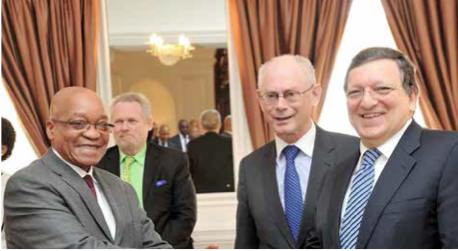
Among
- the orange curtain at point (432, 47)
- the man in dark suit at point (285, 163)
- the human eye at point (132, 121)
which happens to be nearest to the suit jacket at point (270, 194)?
the man in dark suit at point (285, 163)

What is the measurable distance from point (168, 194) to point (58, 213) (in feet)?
5.18

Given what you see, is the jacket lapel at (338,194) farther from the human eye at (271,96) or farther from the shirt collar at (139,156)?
the shirt collar at (139,156)

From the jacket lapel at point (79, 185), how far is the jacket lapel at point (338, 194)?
0.78 metres

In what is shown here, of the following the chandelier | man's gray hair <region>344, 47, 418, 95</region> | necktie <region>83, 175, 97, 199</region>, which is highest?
the chandelier

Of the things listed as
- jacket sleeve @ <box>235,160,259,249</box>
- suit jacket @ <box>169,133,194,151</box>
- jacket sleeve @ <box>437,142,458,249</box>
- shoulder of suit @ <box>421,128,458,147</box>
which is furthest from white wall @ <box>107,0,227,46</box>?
jacket sleeve @ <box>437,142,458,249</box>

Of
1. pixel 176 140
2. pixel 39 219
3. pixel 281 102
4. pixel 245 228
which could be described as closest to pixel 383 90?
pixel 281 102

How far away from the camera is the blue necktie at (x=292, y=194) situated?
2.53m

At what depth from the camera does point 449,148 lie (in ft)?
6.14

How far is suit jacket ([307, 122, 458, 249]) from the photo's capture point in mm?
1818

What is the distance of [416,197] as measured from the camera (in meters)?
1.86

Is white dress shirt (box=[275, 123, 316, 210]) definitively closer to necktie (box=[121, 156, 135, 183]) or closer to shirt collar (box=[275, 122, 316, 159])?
shirt collar (box=[275, 122, 316, 159])

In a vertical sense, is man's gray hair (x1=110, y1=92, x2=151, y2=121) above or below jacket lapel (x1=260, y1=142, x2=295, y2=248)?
above

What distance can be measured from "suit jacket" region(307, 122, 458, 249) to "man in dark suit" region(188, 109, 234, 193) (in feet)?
10.2

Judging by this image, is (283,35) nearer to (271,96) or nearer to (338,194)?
(271,96)
